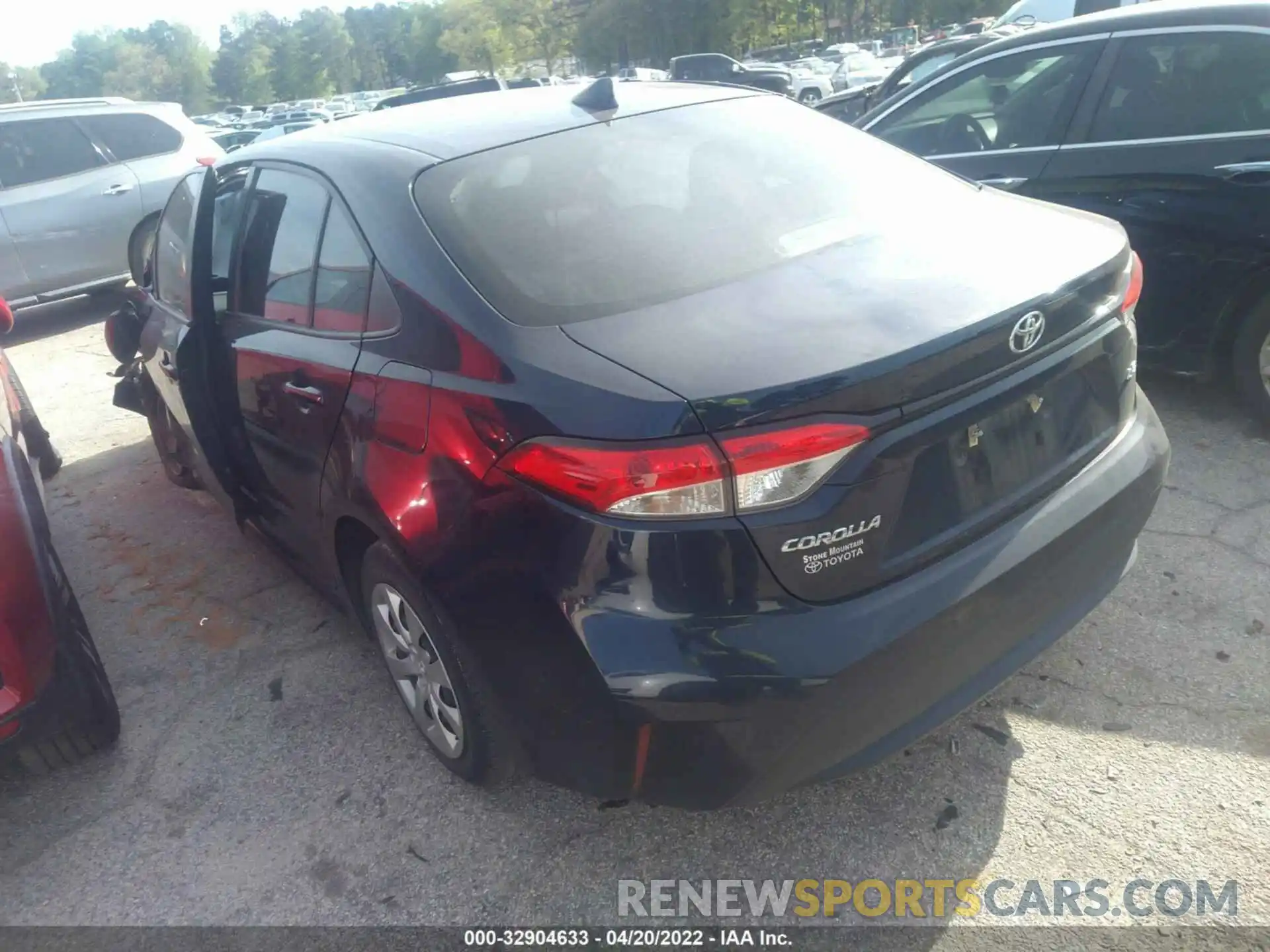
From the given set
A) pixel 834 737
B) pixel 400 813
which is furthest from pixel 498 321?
pixel 400 813

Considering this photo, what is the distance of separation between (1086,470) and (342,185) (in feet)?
6.42

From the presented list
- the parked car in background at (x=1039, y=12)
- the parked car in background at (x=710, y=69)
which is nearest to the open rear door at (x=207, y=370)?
the parked car in background at (x=710, y=69)

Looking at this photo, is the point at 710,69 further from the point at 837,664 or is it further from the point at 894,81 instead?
the point at 837,664

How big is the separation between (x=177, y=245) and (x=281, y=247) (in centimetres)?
110

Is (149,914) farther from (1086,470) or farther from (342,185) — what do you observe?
(1086,470)

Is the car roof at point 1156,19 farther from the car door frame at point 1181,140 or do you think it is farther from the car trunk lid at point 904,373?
the car trunk lid at point 904,373

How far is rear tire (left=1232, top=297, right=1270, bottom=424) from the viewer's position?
3.85 m

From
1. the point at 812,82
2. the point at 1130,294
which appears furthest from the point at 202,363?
the point at 812,82

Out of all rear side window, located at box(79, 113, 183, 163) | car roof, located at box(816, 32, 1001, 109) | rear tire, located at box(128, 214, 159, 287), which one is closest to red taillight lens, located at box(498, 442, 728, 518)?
rear tire, located at box(128, 214, 159, 287)

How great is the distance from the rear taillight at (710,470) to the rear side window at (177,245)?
219 centimetres

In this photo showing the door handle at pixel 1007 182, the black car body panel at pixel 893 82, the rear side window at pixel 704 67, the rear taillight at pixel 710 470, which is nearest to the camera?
the rear taillight at pixel 710 470

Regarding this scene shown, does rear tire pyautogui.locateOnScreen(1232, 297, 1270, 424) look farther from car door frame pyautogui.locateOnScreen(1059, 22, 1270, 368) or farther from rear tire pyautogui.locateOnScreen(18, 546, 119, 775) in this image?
rear tire pyautogui.locateOnScreen(18, 546, 119, 775)

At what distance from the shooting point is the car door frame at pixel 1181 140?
12.5 ft

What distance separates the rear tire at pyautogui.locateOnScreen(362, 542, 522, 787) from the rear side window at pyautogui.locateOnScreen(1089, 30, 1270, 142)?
344 cm
